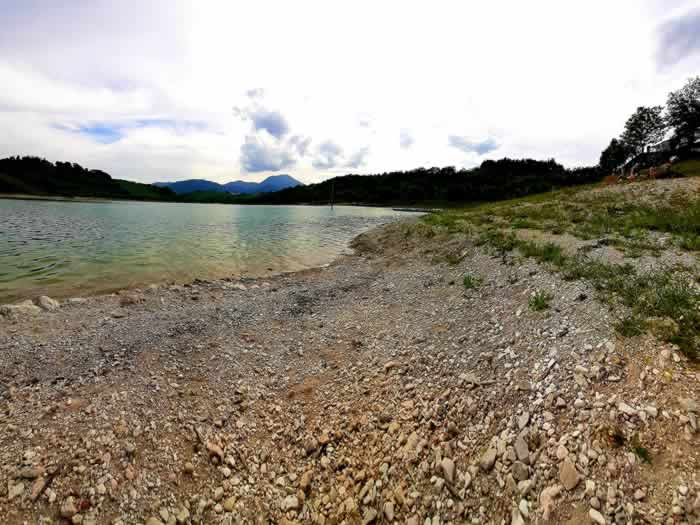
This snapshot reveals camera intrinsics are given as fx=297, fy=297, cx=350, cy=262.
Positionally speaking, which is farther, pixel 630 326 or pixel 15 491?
pixel 630 326

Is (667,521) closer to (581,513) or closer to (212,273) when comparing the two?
(581,513)

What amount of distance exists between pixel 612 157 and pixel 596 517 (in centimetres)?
16029

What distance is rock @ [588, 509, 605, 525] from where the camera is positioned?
3.46m

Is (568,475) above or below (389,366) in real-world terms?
above

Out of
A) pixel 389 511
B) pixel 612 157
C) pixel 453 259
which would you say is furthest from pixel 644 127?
pixel 389 511

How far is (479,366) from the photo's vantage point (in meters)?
6.96

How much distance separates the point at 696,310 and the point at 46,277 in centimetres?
2872

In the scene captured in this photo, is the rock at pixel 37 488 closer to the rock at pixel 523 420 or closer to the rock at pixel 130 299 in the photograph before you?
the rock at pixel 523 420

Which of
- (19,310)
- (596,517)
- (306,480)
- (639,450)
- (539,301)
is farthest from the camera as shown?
(19,310)

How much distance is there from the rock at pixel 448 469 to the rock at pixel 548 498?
3.99 ft

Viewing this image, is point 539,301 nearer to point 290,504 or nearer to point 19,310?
point 290,504

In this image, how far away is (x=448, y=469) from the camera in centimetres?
475

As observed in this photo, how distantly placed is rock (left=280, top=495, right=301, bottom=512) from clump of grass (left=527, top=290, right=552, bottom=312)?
7.58 metres

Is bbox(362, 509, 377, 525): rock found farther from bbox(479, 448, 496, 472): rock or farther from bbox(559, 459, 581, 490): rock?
bbox(559, 459, 581, 490): rock
